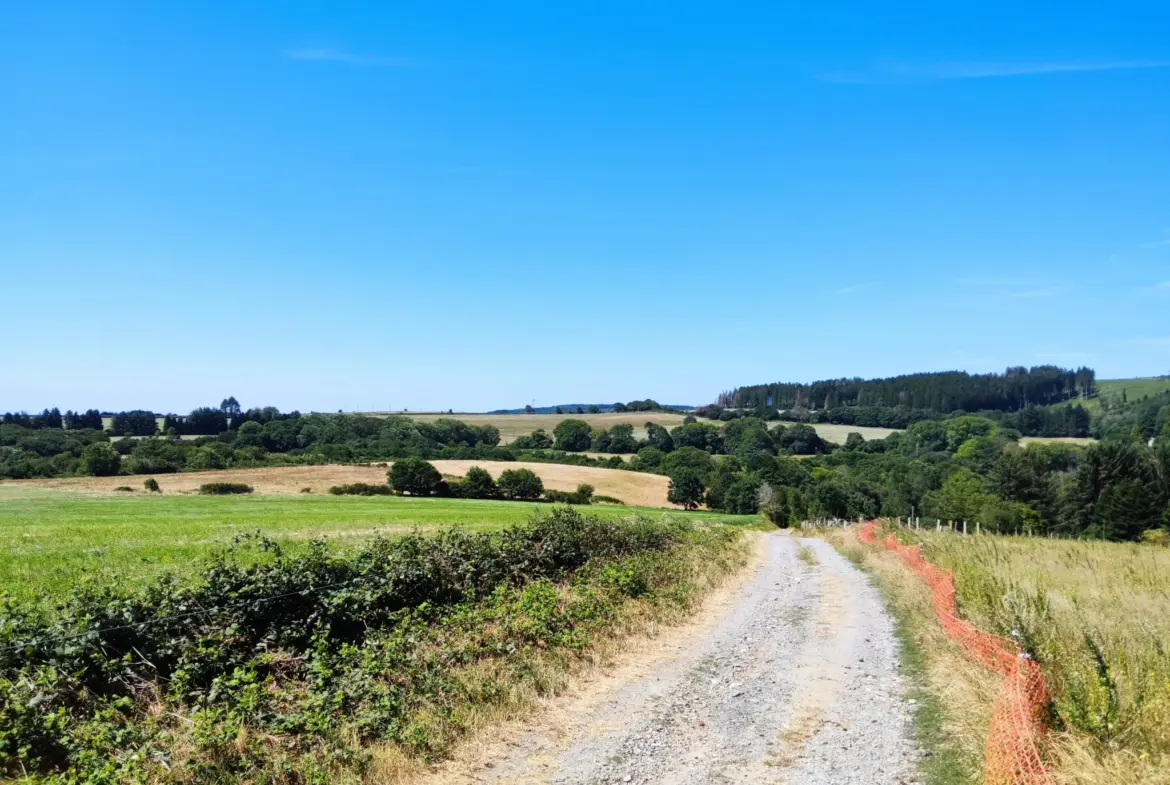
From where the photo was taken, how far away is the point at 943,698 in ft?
28.4

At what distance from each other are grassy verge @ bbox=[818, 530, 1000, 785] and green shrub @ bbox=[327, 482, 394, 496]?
59.6 meters

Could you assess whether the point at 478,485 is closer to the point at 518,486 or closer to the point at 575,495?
the point at 518,486

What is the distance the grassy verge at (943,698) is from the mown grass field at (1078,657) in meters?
0.02

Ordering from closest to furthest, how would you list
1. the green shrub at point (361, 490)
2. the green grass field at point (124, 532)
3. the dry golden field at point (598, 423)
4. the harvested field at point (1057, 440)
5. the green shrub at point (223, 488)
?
the green grass field at point (124, 532)
the green shrub at point (223, 488)
the green shrub at point (361, 490)
the harvested field at point (1057, 440)
the dry golden field at point (598, 423)

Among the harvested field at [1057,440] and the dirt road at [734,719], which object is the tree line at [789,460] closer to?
the harvested field at [1057,440]

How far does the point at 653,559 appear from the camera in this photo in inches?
774

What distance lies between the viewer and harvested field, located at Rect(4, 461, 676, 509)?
60.7 m

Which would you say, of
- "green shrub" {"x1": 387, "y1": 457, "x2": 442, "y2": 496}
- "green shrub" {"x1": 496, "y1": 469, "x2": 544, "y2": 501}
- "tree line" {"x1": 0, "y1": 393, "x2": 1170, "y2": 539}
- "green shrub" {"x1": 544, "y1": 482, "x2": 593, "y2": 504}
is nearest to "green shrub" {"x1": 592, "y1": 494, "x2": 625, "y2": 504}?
"green shrub" {"x1": 544, "y1": 482, "x2": 593, "y2": 504}

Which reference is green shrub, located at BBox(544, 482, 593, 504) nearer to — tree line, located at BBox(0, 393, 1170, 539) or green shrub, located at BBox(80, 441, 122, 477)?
tree line, located at BBox(0, 393, 1170, 539)

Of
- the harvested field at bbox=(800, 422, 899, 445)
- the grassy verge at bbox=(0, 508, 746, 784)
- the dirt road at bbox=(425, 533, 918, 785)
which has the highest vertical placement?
the grassy verge at bbox=(0, 508, 746, 784)

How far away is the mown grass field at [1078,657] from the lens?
577 cm

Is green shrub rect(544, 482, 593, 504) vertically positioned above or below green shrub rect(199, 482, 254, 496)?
below

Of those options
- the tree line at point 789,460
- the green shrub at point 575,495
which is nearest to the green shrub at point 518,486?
the green shrub at point 575,495

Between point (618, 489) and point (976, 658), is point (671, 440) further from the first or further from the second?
point (976, 658)
